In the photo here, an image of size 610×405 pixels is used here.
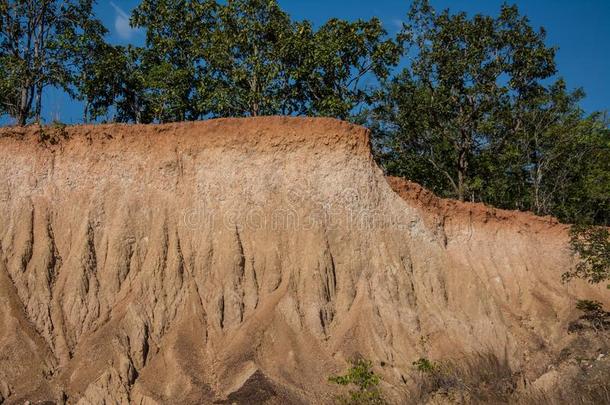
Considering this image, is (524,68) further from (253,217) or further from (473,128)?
(253,217)

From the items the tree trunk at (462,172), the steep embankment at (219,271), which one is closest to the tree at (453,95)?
the tree trunk at (462,172)

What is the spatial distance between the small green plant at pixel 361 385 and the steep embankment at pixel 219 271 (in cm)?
79

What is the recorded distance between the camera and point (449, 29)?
38.8m

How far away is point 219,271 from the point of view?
72.1ft

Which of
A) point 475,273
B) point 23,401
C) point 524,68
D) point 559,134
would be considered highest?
point 524,68

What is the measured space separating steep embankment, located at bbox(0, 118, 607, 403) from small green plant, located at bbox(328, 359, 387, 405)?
0.79m

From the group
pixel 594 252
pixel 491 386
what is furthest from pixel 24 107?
pixel 594 252

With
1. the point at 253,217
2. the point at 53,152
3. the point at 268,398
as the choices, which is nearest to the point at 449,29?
the point at 253,217

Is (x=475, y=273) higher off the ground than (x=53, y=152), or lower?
lower

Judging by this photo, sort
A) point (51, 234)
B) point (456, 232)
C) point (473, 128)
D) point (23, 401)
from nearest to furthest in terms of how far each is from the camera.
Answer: point (23, 401) < point (51, 234) < point (456, 232) < point (473, 128)

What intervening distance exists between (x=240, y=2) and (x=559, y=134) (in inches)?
729

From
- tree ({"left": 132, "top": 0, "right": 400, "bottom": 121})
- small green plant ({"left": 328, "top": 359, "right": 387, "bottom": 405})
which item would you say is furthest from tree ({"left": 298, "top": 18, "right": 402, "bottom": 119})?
small green plant ({"left": 328, "top": 359, "right": 387, "bottom": 405})

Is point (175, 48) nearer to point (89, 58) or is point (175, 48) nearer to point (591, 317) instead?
point (89, 58)

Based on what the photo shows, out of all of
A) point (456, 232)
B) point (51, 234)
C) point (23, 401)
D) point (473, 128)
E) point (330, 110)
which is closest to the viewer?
point (23, 401)
